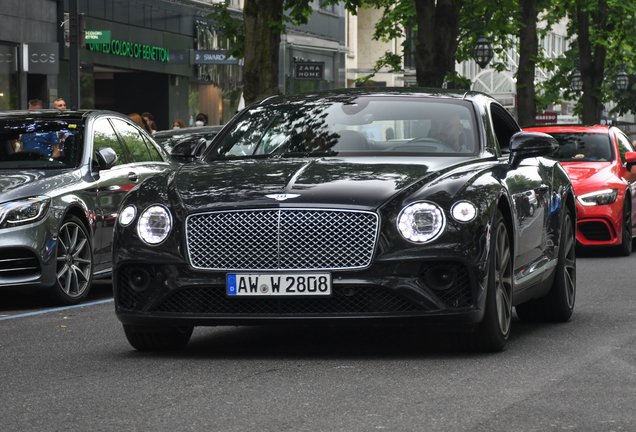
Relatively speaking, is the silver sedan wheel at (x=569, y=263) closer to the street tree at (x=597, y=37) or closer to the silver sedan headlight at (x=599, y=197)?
the silver sedan headlight at (x=599, y=197)

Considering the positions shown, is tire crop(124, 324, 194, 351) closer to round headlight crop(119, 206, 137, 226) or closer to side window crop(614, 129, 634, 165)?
round headlight crop(119, 206, 137, 226)

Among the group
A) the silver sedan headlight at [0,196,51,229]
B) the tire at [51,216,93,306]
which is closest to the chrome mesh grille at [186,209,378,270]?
the silver sedan headlight at [0,196,51,229]

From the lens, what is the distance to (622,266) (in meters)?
14.9

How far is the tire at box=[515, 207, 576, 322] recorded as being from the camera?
30.4 feet

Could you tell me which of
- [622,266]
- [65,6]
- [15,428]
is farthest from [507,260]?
[65,6]

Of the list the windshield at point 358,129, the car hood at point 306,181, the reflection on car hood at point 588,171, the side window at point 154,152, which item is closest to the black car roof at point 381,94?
the windshield at point 358,129

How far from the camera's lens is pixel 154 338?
7.60 metres

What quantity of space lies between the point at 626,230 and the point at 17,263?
8.73 metres

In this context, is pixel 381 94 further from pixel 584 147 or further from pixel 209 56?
pixel 209 56

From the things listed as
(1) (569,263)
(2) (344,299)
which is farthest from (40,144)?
(2) (344,299)

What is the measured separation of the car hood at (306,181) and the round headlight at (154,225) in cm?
14

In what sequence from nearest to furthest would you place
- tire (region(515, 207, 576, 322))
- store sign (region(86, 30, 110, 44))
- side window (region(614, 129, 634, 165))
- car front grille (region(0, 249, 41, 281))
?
tire (region(515, 207, 576, 322)) → car front grille (region(0, 249, 41, 281)) → side window (region(614, 129, 634, 165)) → store sign (region(86, 30, 110, 44))

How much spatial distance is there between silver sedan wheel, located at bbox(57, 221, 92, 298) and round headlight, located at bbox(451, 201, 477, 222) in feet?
15.9

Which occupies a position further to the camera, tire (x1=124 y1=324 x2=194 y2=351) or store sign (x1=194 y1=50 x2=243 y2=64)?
store sign (x1=194 y1=50 x2=243 y2=64)
